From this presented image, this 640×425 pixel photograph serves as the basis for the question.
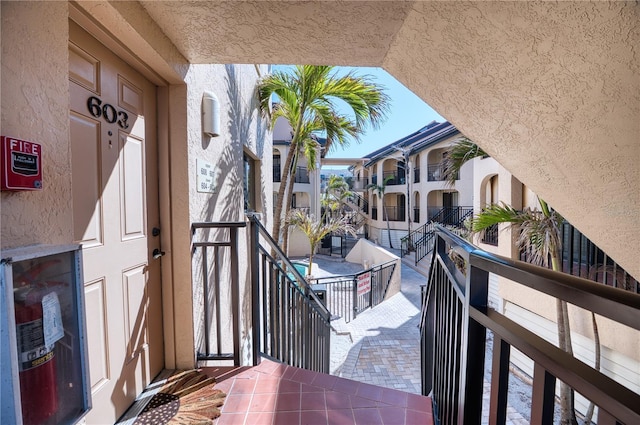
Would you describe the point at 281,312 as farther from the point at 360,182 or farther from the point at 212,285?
the point at 360,182

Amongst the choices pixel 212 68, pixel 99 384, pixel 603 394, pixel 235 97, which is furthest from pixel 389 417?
pixel 235 97

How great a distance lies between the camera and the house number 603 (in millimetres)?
1402

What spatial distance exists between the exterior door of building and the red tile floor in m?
0.57

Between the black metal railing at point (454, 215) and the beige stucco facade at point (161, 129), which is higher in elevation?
the beige stucco facade at point (161, 129)

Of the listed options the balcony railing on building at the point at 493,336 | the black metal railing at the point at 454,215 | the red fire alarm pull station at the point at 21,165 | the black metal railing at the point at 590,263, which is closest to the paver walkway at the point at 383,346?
the black metal railing at the point at 590,263

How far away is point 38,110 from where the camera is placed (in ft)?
2.90

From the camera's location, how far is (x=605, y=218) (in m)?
1.72

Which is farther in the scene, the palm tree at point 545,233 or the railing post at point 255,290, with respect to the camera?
the palm tree at point 545,233

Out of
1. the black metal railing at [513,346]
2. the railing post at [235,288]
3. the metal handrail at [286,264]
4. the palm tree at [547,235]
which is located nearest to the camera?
the black metal railing at [513,346]

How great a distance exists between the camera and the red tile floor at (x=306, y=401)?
1559mm

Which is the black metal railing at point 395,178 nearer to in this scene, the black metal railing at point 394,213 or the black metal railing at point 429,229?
the black metal railing at point 394,213

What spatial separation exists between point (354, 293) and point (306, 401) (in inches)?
223

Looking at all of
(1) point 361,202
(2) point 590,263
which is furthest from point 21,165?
(1) point 361,202

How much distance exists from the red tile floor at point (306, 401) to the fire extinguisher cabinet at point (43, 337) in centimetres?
84
